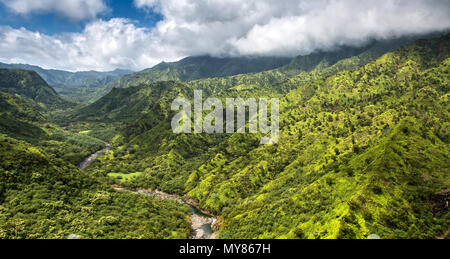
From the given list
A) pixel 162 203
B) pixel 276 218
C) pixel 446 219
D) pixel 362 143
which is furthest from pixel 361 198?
pixel 162 203

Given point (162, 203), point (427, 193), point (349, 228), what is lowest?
point (162, 203)

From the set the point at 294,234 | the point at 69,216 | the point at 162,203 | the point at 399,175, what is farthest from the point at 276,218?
the point at 69,216

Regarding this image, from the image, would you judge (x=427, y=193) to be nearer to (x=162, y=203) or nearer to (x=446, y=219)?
(x=446, y=219)

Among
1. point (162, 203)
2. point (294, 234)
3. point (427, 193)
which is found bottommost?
point (162, 203)

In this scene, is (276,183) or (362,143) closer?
(362,143)

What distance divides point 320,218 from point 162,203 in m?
115

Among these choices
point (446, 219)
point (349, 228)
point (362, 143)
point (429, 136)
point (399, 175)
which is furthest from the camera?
point (362, 143)

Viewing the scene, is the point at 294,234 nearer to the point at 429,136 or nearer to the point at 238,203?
the point at 238,203

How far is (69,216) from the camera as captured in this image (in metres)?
122

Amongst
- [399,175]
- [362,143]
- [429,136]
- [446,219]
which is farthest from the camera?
[362,143]

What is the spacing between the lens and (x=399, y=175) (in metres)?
122

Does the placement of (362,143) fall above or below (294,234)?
above
